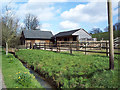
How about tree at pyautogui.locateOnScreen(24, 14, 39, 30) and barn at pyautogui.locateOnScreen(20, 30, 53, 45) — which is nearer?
barn at pyautogui.locateOnScreen(20, 30, 53, 45)

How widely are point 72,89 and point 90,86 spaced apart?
23.7 inches

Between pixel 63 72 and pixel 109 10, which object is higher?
pixel 109 10

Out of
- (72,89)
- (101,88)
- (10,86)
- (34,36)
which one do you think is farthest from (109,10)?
(34,36)

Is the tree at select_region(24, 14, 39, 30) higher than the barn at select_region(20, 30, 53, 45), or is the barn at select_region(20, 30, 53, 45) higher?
the tree at select_region(24, 14, 39, 30)

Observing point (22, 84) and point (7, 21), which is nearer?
point (22, 84)

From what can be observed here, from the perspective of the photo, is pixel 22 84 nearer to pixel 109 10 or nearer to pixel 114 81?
pixel 114 81

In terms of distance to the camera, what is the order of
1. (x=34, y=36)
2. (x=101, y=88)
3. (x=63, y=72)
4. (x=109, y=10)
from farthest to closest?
(x=34, y=36)
(x=63, y=72)
(x=109, y=10)
(x=101, y=88)

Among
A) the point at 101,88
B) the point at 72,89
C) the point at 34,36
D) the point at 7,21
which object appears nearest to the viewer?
the point at 101,88

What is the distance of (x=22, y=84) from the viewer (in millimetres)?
4344

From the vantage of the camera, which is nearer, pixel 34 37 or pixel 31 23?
pixel 34 37

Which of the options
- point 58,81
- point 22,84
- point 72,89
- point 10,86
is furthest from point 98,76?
point 10,86

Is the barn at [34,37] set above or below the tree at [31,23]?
below

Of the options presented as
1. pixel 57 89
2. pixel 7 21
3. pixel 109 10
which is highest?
pixel 7 21

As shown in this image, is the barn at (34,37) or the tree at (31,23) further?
the tree at (31,23)
